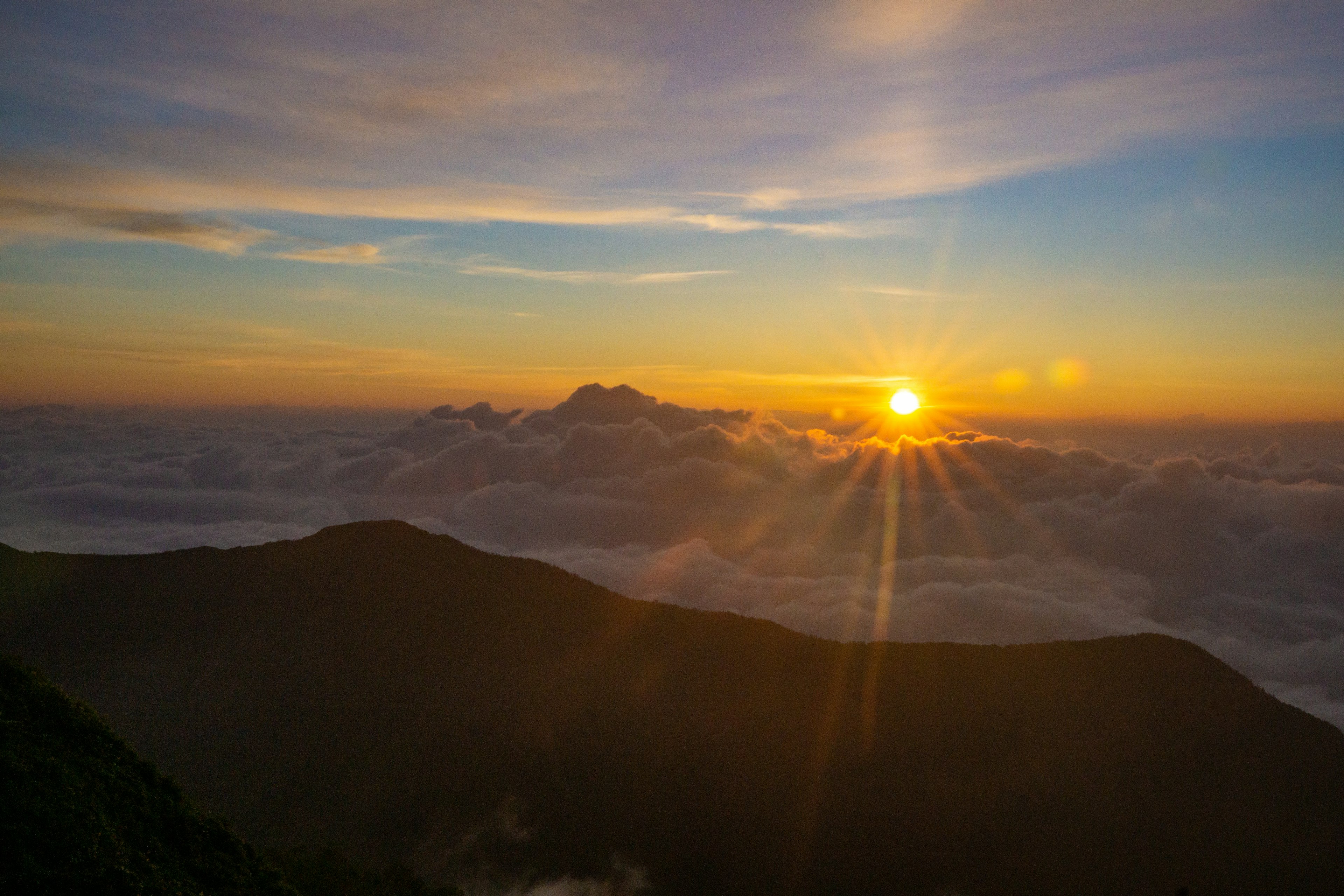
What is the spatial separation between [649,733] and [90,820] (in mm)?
89852

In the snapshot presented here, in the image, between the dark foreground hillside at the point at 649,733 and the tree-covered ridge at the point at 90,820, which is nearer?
the tree-covered ridge at the point at 90,820

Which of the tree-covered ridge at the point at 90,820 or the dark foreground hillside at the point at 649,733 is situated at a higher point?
the tree-covered ridge at the point at 90,820

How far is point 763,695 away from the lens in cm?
11800

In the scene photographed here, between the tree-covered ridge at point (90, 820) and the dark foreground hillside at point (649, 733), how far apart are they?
62088 millimetres

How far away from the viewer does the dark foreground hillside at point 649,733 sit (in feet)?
305

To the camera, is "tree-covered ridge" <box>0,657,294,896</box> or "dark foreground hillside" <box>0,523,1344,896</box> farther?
"dark foreground hillside" <box>0,523,1344,896</box>

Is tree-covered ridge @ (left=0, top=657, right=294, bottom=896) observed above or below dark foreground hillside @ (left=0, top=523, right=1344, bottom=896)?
above

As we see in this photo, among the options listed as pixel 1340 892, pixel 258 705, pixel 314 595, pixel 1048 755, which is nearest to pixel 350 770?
pixel 258 705

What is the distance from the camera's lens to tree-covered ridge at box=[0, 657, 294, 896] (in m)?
20.4

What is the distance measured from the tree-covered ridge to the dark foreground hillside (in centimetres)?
6209

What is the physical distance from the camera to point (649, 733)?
10812 centimetres

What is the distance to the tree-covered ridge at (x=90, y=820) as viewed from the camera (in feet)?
66.9

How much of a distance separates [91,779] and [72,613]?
112331 mm

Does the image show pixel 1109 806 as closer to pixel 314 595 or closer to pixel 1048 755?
pixel 1048 755
